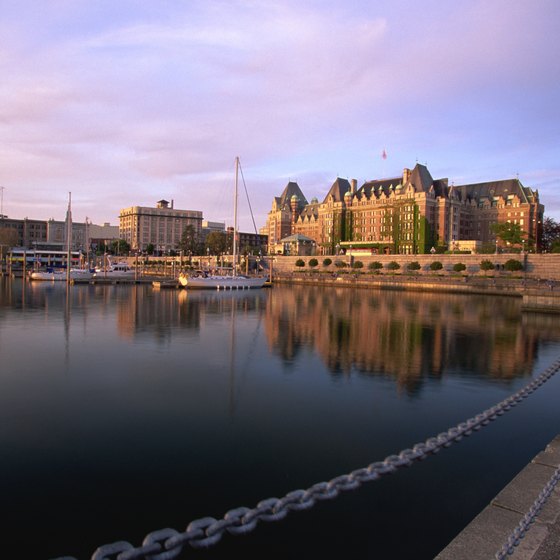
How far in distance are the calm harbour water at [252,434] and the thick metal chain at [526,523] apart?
1332mm

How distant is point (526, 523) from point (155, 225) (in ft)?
627

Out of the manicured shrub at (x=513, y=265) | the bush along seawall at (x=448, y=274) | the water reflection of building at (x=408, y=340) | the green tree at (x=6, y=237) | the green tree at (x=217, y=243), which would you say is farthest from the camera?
the green tree at (x=6, y=237)

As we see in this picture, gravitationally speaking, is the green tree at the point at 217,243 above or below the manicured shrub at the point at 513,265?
above

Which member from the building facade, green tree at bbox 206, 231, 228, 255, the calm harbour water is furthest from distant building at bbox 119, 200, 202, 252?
the calm harbour water

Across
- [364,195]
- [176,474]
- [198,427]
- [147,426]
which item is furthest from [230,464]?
[364,195]

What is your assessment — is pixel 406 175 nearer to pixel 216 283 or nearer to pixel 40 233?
pixel 216 283

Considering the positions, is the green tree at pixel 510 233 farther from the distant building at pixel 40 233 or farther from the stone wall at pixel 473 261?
the distant building at pixel 40 233

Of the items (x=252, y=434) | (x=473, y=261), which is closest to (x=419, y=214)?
(x=473, y=261)

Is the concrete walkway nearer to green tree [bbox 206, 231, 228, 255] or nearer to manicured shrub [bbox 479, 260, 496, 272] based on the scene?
manicured shrub [bbox 479, 260, 496, 272]

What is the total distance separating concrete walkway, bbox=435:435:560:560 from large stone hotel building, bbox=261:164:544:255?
9184cm

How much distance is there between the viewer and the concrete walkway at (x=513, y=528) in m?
4.41

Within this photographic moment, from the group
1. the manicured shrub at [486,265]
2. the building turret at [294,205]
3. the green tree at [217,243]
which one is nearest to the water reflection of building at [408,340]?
the manicured shrub at [486,265]

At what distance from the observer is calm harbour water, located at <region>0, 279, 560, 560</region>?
6.11 metres

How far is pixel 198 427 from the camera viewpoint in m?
9.55
